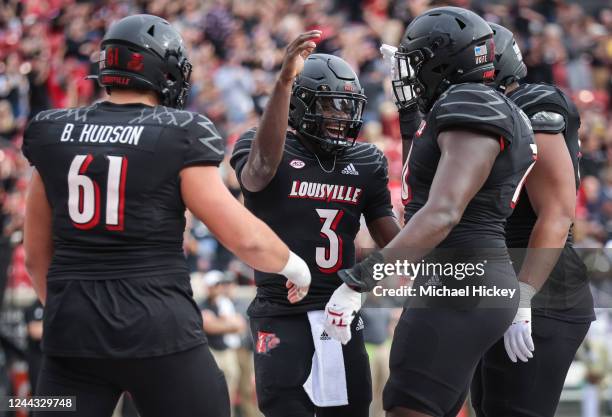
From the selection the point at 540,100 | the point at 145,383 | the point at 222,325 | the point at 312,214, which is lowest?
the point at 222,325

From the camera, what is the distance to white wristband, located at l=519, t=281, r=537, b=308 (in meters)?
4.09

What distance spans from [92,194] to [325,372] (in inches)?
56.0

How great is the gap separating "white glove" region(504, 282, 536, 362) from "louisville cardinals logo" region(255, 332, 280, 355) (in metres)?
0.99

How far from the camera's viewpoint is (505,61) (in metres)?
4.46

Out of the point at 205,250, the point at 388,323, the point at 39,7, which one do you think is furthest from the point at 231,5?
the point at 388,323

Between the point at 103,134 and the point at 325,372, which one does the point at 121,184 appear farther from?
the point at 325,372

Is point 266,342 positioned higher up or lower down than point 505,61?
lower down

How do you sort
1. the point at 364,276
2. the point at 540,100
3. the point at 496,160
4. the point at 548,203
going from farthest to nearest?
the point at 540,100
the point at 548,203
the point at 496,160
the point at 364,276

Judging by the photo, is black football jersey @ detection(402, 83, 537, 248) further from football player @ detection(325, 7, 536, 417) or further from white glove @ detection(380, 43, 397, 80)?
white glove @ detection(380, 43, 397, 80)

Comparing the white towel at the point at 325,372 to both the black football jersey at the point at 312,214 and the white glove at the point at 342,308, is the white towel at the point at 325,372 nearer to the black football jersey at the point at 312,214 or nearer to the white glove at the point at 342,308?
the black football jersey at the point at 312,214

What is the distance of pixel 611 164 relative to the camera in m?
12.4

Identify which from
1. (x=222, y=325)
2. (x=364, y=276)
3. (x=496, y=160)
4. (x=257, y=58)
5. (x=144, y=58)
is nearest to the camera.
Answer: (x=144, y=58)

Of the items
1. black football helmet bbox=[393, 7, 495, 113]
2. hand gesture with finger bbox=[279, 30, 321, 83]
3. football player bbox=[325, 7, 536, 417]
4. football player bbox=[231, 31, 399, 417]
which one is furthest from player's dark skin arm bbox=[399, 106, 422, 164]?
hand gesture with finger bbox=[279, 30, 321, 83]

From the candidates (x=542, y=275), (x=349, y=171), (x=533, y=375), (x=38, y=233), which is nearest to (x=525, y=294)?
(x=542, y=275)
